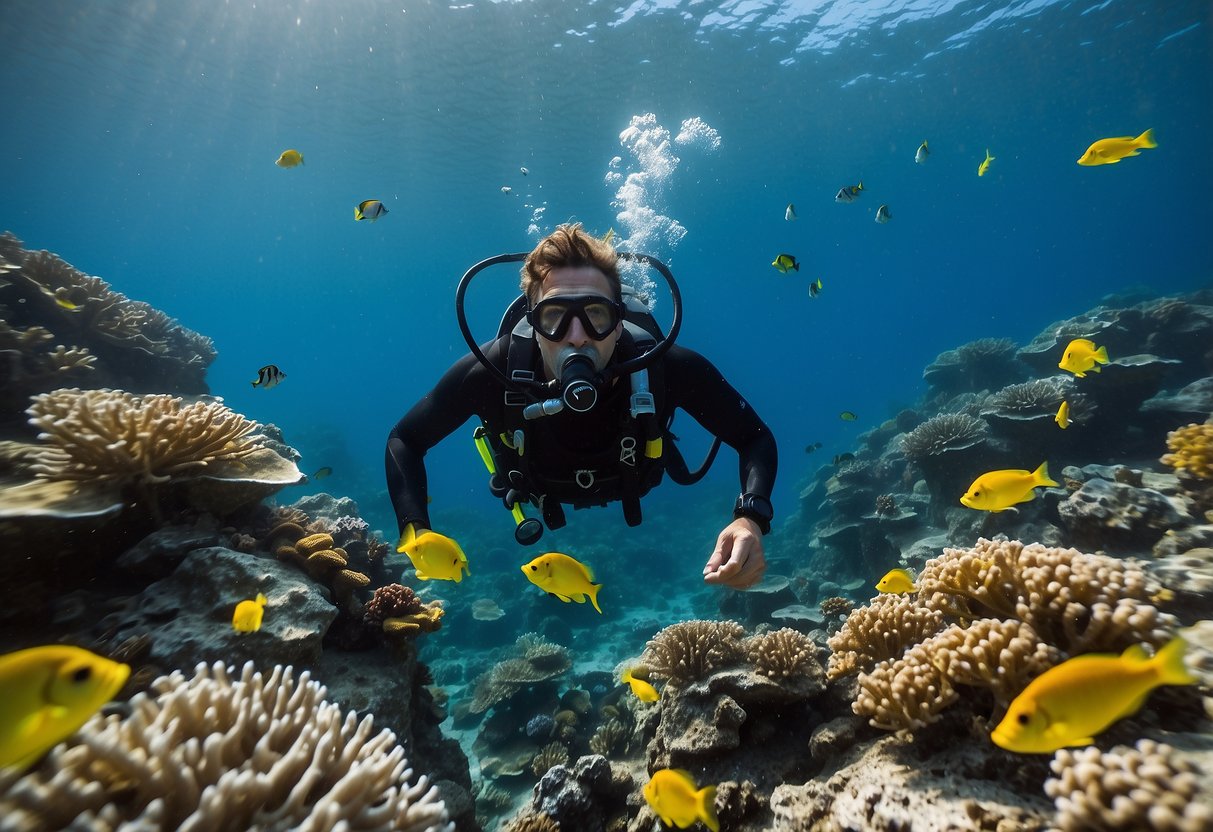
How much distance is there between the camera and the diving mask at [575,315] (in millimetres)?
3795

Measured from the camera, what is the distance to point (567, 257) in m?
4.12

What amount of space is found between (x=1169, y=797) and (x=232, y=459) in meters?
5.54

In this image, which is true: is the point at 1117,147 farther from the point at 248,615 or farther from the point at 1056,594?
the point at 248,615

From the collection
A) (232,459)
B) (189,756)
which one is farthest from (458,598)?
(189,756)

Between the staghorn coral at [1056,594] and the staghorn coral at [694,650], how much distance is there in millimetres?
1537

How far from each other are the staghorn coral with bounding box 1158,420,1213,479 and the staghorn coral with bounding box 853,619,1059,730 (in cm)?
513

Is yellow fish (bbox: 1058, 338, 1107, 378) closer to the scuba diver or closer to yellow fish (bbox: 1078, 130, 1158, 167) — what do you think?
yellow fish (bbox: 1078, 130, 1158, 167)

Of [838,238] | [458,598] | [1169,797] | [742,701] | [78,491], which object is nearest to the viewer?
[1169,797]

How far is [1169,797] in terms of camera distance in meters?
1.46

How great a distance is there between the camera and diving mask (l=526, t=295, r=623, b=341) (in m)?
3.79

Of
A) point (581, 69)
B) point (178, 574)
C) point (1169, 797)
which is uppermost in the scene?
point (581, 69)

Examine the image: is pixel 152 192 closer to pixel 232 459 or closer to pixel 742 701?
pixel 232 459

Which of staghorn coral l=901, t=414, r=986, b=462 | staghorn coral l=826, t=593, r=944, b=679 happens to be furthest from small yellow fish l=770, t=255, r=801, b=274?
staghorn coral l=826, t=593, r=944, b=679

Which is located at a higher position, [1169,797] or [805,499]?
[805,499]
